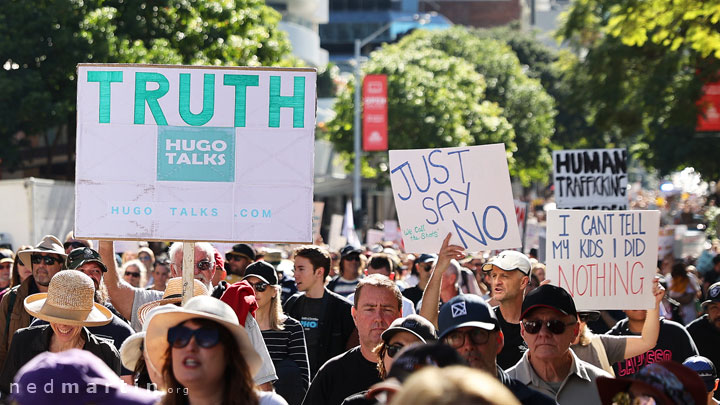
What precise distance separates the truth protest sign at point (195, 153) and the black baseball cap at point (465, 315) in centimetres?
172

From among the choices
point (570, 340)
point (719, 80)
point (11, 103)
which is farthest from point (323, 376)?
point (11, 103)

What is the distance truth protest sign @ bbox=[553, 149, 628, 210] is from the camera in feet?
42.4

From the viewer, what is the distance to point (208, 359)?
4133mm

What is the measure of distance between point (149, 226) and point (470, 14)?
390ft

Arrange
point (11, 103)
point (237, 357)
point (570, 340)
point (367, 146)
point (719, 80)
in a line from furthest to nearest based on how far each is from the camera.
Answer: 1. point (367, 146)
2. point (11, 103)
3. point (719, 80)
4. point (570, 340)
5. point (237, 357)

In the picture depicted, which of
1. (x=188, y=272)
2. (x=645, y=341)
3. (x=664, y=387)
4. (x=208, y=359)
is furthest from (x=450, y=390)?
(x=645, y=341)

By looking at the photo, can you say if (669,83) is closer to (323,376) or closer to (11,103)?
(11,103)

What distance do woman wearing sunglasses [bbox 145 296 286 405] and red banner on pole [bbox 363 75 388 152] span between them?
126 ft

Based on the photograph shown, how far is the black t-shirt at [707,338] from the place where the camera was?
810 centimetres

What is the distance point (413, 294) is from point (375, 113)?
32.8m

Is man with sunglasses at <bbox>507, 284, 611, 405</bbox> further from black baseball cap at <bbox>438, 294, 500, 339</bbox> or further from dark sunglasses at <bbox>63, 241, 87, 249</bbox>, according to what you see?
dark sunglasses at <bbox>63, 241, 87, 249</bbox>

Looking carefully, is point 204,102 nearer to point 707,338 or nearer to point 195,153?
point 195,153

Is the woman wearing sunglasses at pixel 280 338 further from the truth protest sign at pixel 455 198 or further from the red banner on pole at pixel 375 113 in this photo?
the red banner on pole at pixel 375 113

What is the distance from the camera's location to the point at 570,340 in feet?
17.6
